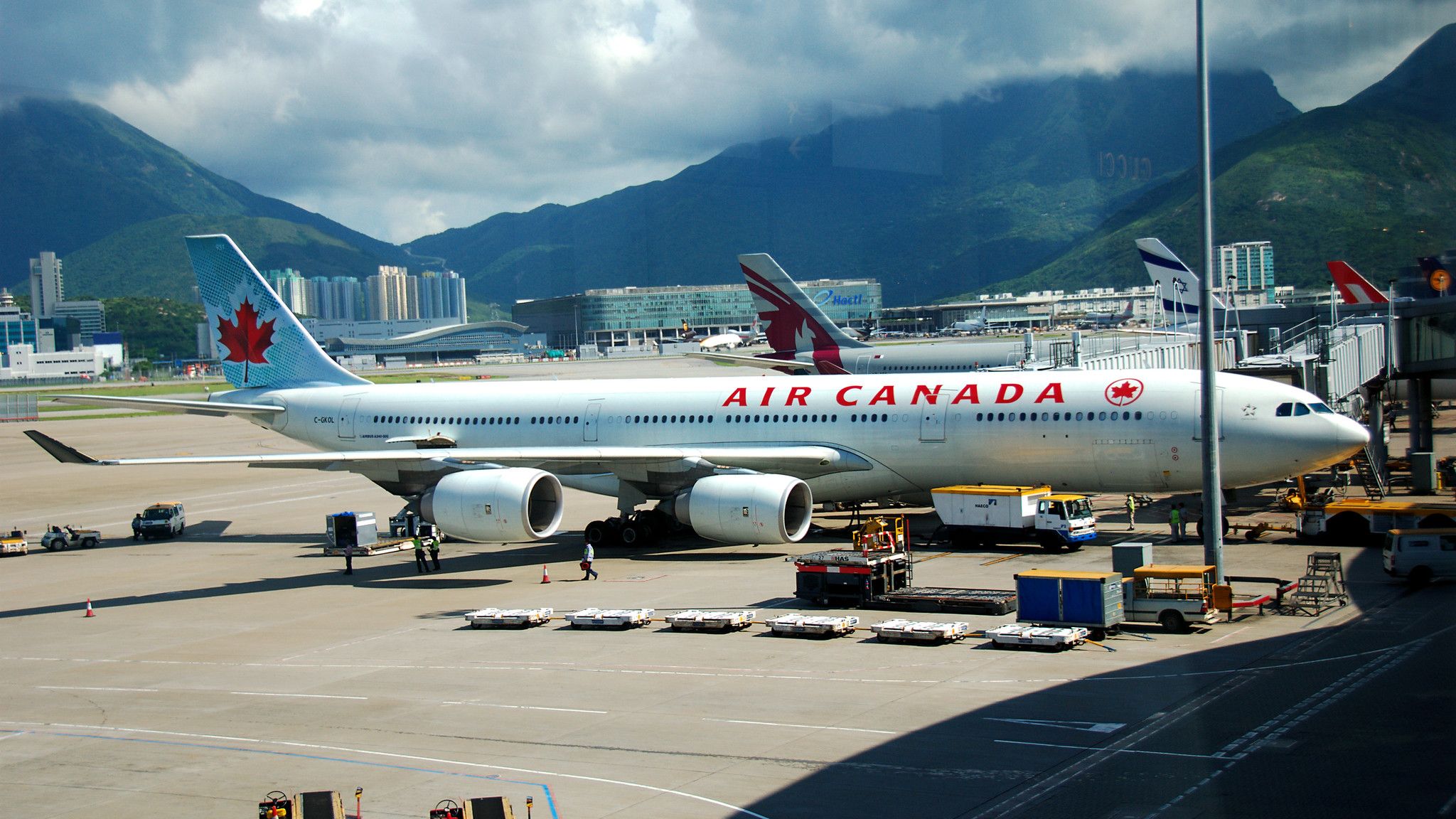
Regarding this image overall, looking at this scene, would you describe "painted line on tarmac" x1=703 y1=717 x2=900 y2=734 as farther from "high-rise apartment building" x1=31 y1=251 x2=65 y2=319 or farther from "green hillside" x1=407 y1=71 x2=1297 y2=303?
"high-rise apartment building" x1=31 y1=251 x2=65 y2=319

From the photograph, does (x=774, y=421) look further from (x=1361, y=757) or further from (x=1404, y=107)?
(x=1404, y=107)

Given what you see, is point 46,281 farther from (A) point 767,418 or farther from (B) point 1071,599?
(B) point 1071,599

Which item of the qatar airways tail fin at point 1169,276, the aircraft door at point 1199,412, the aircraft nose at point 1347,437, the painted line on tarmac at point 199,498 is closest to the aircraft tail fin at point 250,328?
the painted line on tarmac at point 199,498

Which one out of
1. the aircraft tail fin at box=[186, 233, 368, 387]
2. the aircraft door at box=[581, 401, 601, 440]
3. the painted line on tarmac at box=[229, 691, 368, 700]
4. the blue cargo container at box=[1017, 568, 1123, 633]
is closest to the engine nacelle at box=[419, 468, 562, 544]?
the aircraft door at box=[581, 401, 601, 440]

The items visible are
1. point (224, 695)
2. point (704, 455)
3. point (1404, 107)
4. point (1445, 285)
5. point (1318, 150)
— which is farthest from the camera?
point (704, 455)

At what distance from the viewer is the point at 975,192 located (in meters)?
73.9

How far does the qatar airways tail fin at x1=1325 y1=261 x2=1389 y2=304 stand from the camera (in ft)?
62.8

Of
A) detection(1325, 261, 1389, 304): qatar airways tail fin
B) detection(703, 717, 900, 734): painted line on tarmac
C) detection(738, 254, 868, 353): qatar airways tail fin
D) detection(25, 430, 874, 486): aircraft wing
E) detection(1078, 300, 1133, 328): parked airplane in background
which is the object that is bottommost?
detection(703, 717, 900, 734): painted line on tarmac

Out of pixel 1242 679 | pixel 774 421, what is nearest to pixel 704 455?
pixel 774 421

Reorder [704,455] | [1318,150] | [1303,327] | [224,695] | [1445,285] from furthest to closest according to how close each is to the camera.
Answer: [1303,327] → [704,455] → [224,695] → [1318,150] → [1445,285]

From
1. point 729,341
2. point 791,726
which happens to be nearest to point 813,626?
point 791,726

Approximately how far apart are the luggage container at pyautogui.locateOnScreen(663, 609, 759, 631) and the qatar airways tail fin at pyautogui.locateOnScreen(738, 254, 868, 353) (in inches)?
1584

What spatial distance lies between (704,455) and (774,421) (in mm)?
2233

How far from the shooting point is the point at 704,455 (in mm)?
32969
